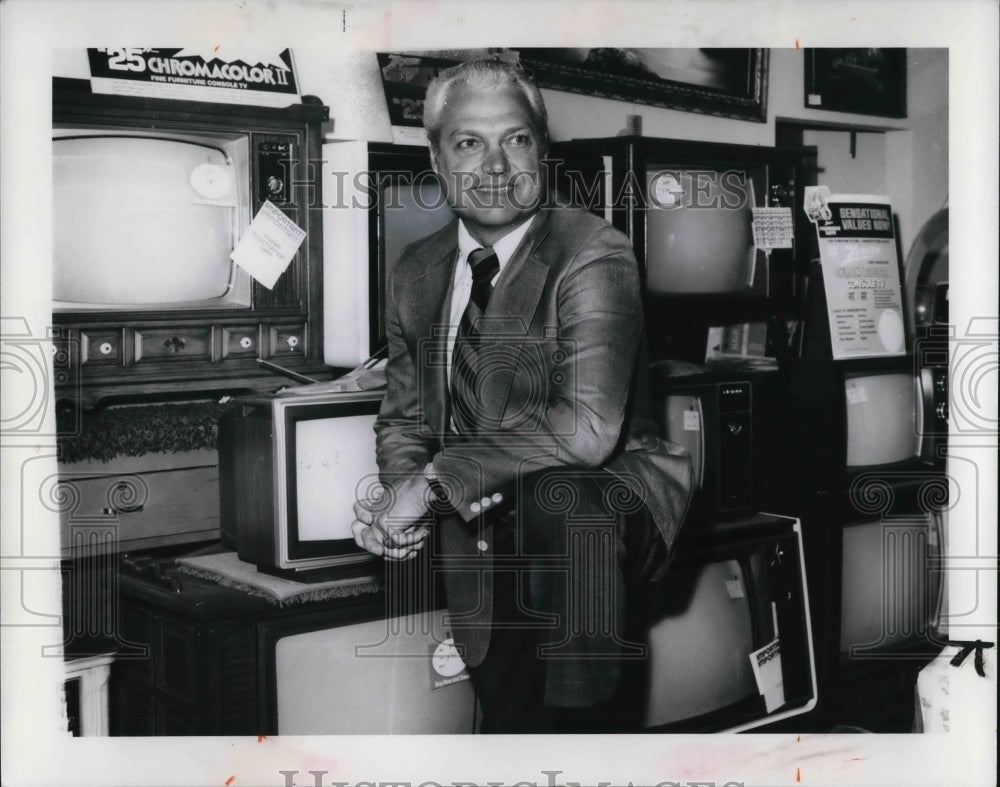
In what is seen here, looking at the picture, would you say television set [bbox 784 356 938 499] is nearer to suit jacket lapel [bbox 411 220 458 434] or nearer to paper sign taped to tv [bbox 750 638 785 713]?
paper sign taped to tv [bbox 750 638 785 713]

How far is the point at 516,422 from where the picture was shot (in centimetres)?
218

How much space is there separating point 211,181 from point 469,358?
0.61m

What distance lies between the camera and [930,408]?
7.72 ft

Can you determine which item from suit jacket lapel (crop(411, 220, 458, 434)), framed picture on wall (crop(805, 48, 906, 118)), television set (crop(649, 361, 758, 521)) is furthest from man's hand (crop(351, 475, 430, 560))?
framed picture on wall (crop(805, 48, 906, 118))

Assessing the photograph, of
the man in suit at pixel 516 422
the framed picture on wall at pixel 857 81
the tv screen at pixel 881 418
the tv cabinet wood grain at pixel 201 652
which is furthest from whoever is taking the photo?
the tv screen at pixel 881 418

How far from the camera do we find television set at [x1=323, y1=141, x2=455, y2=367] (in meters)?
2.23

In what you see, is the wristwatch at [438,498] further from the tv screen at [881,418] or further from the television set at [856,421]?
the tv screen at [881,418]

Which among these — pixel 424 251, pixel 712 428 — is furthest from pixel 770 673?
pixel 424 251

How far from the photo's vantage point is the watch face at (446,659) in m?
2.23

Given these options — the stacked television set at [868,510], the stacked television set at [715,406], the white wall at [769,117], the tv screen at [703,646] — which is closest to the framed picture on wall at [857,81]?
the white wall at [769,117]

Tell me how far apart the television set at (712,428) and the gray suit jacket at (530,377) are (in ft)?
0.35

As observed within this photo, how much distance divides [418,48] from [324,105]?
0.22 meters

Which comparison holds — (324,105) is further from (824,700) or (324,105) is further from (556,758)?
(824,700)

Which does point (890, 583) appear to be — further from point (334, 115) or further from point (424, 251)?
point (334, 115)
